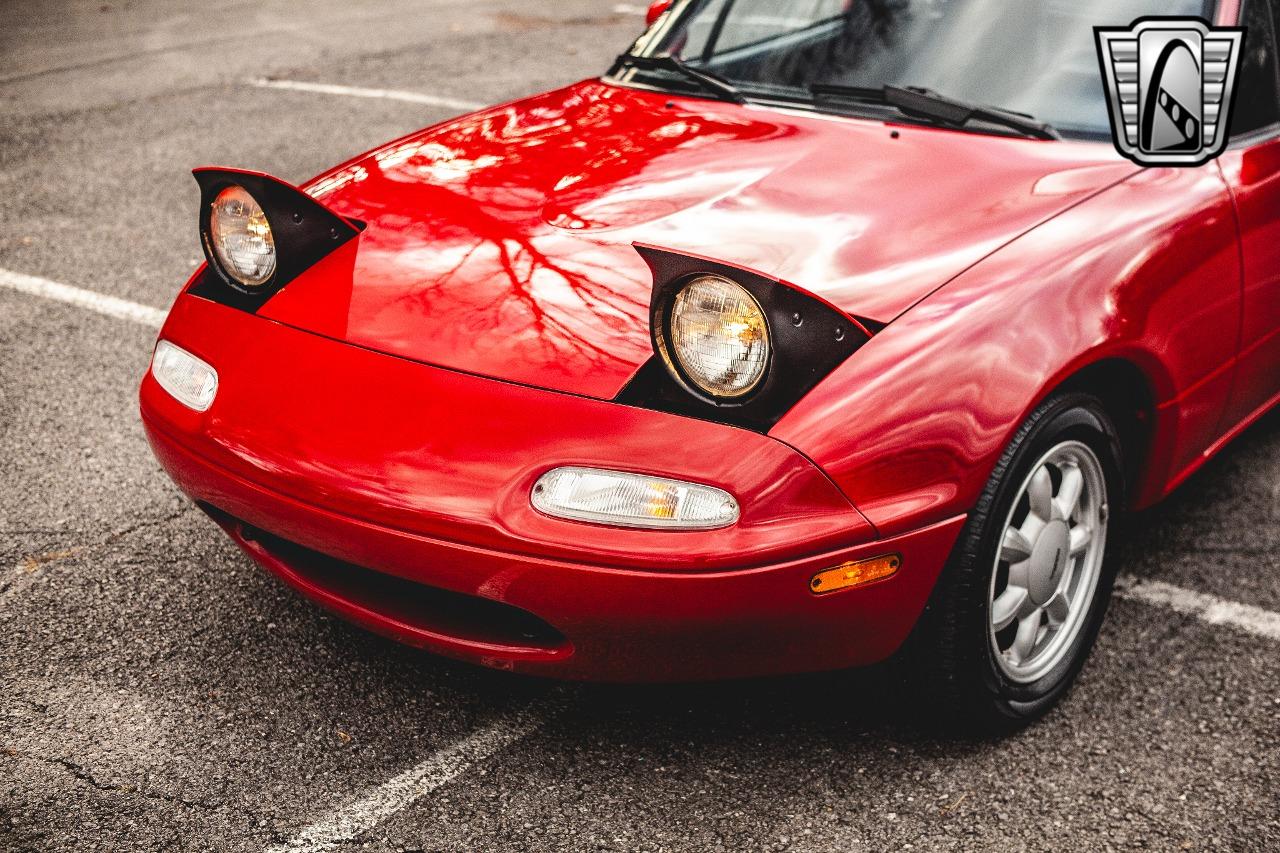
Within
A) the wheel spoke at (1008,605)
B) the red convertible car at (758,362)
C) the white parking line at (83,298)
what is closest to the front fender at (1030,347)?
the red convertible car at (758,362)

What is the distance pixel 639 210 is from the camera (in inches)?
99.6

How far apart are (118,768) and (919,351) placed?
161cm

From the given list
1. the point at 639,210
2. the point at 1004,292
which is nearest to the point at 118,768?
the point at 639,210

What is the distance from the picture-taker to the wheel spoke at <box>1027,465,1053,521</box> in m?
2.39

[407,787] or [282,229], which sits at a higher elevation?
[282,229]

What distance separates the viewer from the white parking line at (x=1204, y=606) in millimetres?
2879

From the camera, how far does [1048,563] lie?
248cm

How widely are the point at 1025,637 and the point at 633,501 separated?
0.95 metres

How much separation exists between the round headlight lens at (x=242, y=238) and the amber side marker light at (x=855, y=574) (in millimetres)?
1264

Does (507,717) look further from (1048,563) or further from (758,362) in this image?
(1048,563)

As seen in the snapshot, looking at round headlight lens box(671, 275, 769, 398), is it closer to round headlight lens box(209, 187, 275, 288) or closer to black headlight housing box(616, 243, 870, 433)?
black headlight housing box(616, 243, 870, 433)

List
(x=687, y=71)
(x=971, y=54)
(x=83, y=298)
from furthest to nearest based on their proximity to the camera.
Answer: (x=83, y=298) → (x=687, y=71) → (x=971, y=54)

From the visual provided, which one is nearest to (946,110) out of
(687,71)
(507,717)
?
(687,71)

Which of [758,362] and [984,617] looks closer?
[758,362]
